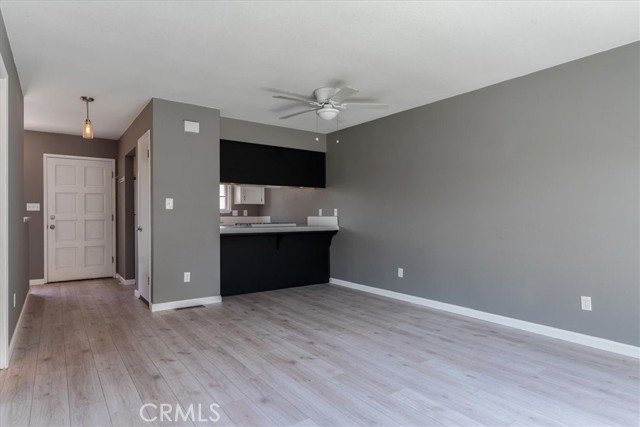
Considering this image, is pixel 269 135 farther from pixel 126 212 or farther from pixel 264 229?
A: pixel 126 212

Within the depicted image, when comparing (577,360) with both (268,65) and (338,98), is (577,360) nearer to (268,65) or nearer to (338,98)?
(338,98)

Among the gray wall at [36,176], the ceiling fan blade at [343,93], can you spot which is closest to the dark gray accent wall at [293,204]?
the ceiling fan blade at [343,93]

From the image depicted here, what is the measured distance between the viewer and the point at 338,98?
361 cm

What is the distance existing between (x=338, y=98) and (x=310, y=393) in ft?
8.66

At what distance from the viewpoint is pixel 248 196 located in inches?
261

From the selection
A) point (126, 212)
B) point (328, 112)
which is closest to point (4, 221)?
point (328, 112)

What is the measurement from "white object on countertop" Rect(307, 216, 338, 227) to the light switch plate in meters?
2.39

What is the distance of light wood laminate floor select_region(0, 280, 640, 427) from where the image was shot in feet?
6.67

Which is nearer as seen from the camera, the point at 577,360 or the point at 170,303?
the point at 577,360

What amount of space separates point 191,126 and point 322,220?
8.20ft

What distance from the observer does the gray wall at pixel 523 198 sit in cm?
294

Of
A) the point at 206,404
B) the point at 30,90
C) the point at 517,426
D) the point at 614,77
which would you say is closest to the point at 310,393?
the point at 206,404

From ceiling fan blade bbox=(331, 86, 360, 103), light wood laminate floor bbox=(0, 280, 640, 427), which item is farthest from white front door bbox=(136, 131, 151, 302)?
ceiling fan blade bbox=(331, 86, 360, 103)

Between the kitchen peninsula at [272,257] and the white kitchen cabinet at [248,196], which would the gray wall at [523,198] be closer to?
the kitchen peninsula at [272,257]
